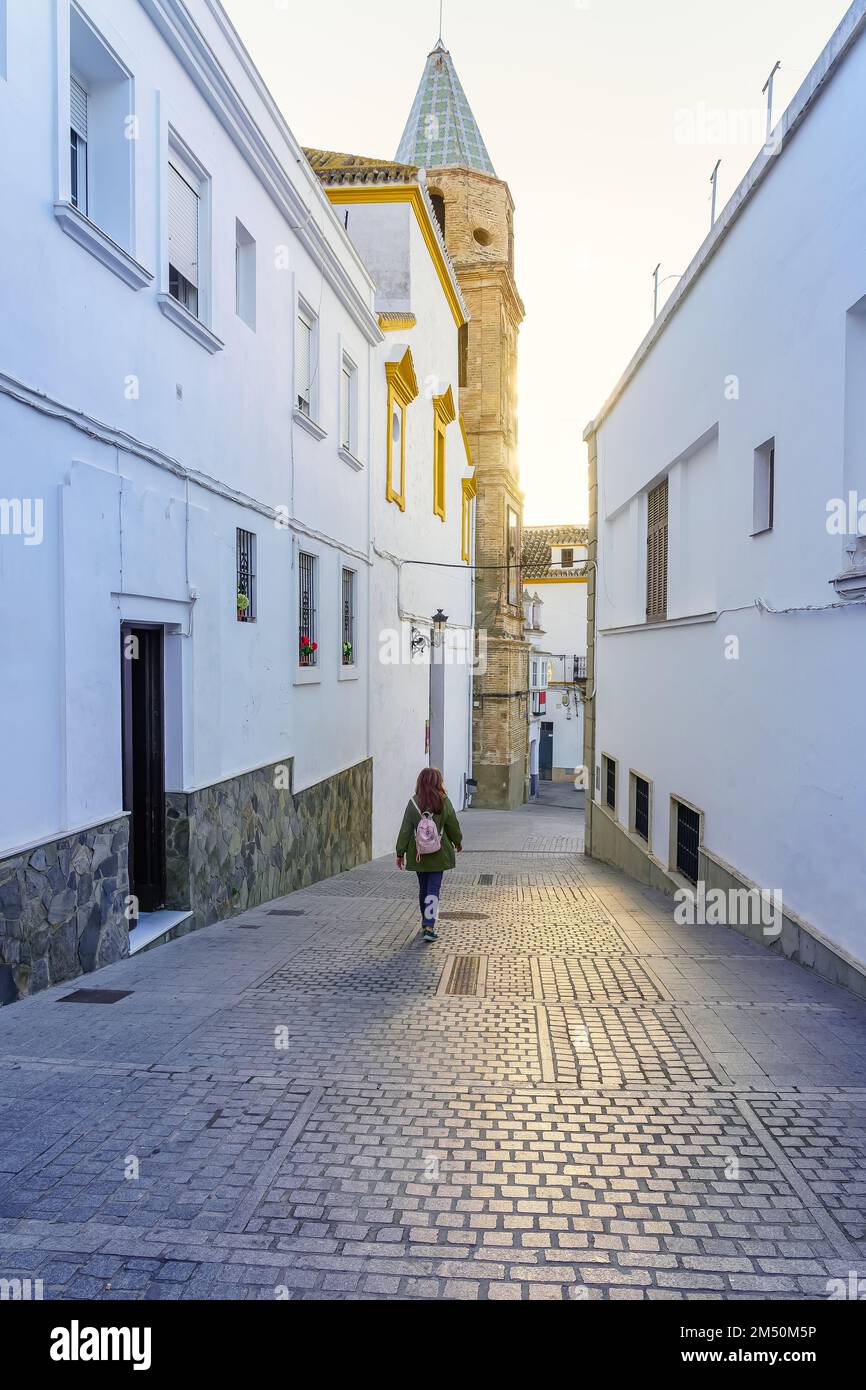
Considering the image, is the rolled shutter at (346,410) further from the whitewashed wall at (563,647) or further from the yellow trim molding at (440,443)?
the whitewashed wall at (563,647)

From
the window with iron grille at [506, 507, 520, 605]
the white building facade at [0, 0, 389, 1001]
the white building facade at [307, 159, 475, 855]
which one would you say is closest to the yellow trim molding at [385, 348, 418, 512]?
the white building facade at [307, 159, 475, 855]

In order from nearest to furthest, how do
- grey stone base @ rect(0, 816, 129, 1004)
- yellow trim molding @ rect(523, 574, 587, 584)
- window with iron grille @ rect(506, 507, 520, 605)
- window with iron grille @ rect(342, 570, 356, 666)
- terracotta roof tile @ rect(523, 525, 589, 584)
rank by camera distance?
grey stone base @ rect(0, 816, 129, 1004)
window with iron grille @ rect(342, 570, 356, 666)
window with iron grille @ rect(506, 507, 520, 605)
terracotta roof tile @ rect(523, 525, 589, 584)
yellow trim molding @ rect(523, 574, 587, 584)

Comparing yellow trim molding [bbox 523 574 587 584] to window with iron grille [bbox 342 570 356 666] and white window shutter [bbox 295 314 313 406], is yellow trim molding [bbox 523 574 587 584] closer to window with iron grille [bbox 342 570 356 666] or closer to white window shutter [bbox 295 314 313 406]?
window with iron grille [bbox 342 570 356 666]

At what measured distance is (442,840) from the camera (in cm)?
780

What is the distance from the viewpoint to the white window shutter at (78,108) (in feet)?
21.0

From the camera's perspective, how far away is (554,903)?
1004cm

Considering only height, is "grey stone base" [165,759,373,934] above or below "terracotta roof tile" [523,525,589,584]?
below

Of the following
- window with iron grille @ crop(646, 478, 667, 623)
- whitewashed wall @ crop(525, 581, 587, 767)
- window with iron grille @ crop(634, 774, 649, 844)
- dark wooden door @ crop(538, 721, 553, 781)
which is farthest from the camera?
dark wooden door @ crop(538, 721, 553, 781)

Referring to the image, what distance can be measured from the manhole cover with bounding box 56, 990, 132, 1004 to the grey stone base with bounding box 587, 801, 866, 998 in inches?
170

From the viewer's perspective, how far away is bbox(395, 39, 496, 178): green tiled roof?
102 feet

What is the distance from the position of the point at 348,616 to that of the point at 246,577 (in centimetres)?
480

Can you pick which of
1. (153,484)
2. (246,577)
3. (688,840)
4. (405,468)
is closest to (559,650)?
(405,468)
